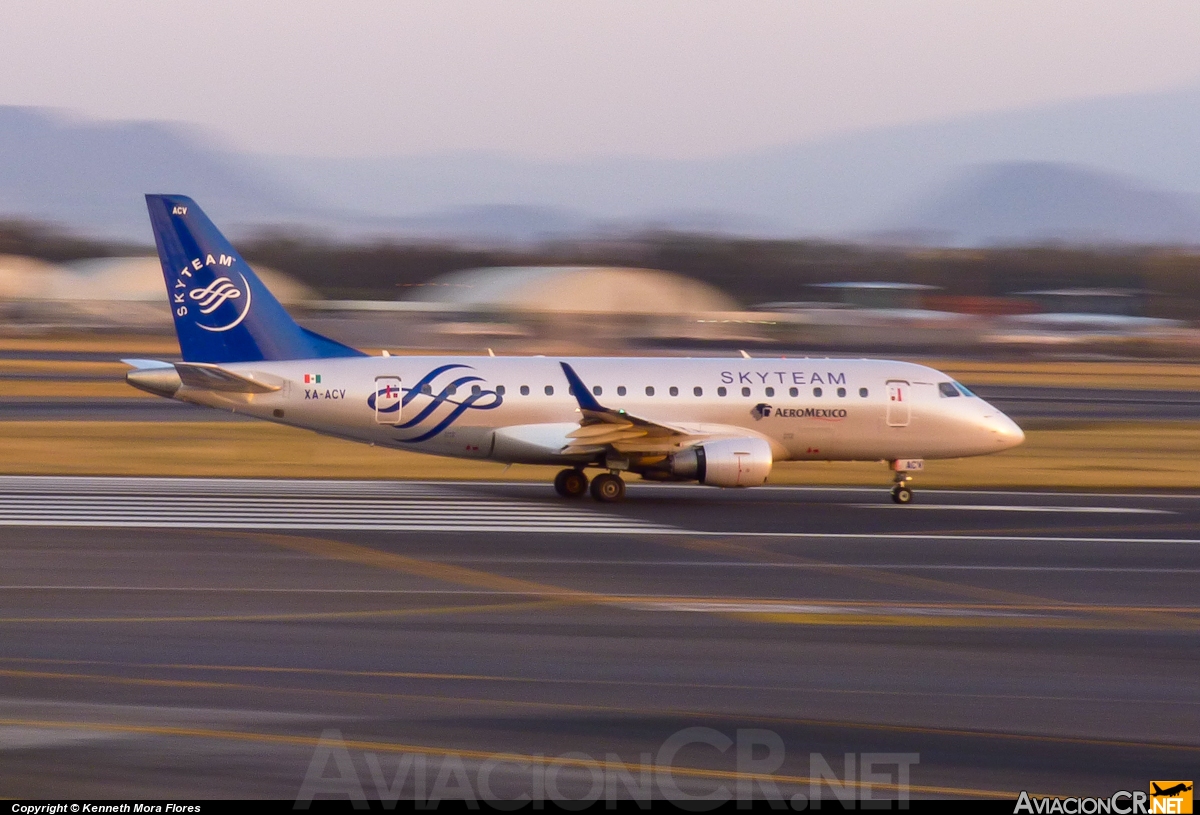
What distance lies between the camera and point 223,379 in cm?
2308

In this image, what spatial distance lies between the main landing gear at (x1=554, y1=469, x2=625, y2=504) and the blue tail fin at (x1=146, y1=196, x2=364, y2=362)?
5077 millimetres

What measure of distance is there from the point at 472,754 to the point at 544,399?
15.4 m

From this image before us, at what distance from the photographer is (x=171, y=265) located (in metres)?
24.2

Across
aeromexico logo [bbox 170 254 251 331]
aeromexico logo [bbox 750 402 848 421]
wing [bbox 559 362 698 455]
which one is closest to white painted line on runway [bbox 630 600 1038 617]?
wing [bbox 559 362 698 455]

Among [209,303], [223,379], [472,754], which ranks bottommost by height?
[472,754]

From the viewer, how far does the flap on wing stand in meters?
22.9

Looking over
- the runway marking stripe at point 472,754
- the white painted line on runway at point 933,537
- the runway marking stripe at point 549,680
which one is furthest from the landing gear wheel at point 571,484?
the runway marking stripe at point 472,754

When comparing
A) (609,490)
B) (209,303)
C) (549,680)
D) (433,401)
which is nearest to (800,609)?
(549,680)

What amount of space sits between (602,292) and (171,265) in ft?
273

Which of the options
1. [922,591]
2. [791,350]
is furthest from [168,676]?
[791,350]

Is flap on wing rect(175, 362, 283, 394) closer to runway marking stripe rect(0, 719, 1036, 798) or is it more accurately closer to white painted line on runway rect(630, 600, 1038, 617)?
white painted line on runway rect(630, 600, 1038, 617)

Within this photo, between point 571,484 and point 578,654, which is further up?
point 571,484

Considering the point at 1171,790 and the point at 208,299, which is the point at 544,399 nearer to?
the point at 208,299

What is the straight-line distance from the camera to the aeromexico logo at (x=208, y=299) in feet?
79.2
